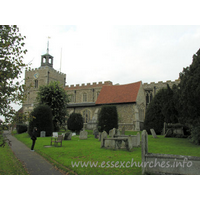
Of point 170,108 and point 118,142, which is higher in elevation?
point 170,108

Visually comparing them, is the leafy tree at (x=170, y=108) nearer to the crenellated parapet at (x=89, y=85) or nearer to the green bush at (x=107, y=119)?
the green bush at (x=107, y=119)

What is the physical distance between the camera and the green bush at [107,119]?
24.1 meters

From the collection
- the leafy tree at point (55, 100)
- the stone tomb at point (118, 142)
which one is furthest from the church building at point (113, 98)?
the stone tomb at point (118, 142)

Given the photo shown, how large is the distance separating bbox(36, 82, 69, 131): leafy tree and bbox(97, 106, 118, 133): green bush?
5.87 metres

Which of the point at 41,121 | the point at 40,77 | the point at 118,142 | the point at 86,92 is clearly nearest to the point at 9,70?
the point at 118,142

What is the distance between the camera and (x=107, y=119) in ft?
79.6

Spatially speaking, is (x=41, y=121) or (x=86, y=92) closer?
(x=41, y=121)

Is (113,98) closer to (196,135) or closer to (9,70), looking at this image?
(196,135)

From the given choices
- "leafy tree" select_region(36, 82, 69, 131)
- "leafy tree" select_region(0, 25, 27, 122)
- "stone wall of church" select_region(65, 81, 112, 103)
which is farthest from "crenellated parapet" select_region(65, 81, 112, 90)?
"leafy tree" select_region(0, 25, 27, 122)

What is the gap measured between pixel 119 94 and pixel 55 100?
40.9 feet

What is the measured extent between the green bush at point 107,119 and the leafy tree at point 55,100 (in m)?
5.87

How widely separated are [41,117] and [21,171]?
15.5 metres

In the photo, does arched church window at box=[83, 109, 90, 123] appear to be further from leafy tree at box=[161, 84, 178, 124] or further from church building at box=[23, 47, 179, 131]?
leafy tree at box=[161, 84, 178, 124]

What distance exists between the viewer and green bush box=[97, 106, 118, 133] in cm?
2411
